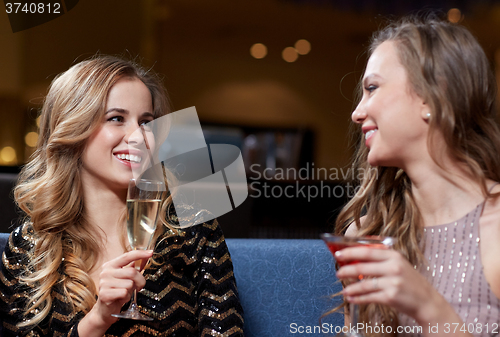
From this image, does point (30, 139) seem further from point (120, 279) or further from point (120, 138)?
point (120, 279)

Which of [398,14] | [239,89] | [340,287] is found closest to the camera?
[340,287]

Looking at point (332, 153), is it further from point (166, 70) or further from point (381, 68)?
point (381, 68)

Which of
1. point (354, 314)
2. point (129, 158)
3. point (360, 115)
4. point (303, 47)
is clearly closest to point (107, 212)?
point (129, 158)

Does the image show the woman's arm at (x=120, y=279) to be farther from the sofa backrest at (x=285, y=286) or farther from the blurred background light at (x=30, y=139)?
the blurred background light at (x=30, y=139)

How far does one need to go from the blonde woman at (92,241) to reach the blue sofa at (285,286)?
197 mm

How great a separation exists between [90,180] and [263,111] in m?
5.55

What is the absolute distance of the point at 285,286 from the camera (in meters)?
1.74

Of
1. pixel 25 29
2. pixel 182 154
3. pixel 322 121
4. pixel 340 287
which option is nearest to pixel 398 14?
pixel 322 121

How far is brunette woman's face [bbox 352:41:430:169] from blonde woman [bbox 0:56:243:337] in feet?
2.08

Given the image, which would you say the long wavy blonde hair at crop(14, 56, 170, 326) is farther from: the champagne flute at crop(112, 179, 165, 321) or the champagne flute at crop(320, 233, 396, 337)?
the champagne flute at crop(320, 233, 396, 337)

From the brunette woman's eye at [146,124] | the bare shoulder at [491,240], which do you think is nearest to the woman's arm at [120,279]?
the brunette woman's eye at [146,124]

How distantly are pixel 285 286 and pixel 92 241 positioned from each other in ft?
2.14

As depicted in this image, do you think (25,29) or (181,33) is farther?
(181,33)

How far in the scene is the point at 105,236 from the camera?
164cm
